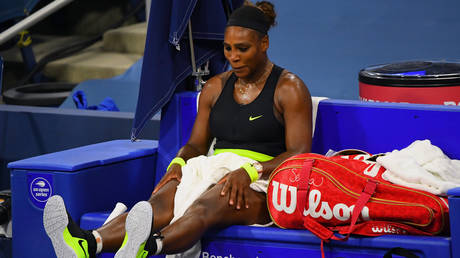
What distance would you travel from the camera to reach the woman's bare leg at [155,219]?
2.58 m

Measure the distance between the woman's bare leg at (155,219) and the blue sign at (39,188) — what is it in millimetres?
372

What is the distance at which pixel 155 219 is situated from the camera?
9.12ft

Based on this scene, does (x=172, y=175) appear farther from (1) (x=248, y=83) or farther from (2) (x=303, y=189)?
(2) (x=303, y=189)

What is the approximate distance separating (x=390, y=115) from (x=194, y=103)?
0.88m

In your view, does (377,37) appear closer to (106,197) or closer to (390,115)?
(390,115)

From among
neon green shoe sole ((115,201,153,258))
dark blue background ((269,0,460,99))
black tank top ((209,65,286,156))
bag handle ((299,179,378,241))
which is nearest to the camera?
neon green shoe sole ((115,201,153,258))

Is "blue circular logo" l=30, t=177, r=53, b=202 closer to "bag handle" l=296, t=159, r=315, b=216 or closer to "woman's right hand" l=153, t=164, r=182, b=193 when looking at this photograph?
Answer: "woman's right hand" l=153, t=164, r=182, b=193

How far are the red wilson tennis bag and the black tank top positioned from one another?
0.87 ft

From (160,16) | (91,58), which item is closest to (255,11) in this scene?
(160,16)

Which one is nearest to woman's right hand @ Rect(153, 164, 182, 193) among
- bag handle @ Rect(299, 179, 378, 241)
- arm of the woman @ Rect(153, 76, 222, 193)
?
arm of the woman @ Rect(153, 76, 222, 193)

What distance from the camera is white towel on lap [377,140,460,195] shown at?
99.5 inches

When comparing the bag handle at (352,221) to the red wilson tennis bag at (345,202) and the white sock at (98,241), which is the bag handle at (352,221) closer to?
the red wilson tennis bag at (345,202)

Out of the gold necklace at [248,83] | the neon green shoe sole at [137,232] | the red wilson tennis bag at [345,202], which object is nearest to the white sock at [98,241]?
the neon green shoe sole at [137,232]

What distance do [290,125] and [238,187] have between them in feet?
1.10
